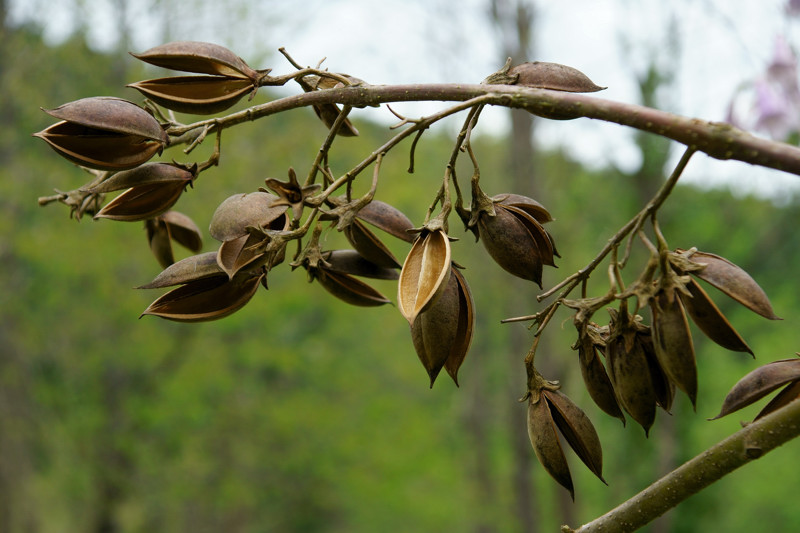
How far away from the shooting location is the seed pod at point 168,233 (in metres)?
1.41

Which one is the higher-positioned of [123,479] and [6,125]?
[6,125]

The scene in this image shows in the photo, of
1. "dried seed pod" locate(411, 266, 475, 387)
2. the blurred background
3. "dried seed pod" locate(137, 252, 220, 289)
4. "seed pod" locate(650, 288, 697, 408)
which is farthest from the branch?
the blurred background

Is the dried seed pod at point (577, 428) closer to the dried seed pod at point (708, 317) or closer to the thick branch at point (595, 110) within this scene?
the dried seed pod at point (708, 317)

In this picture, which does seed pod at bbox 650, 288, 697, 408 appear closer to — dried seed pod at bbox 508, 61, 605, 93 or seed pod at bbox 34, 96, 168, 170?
dried seed pod at bbox 508, 61, 605, 93

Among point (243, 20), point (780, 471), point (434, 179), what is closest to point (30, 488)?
point (243, 20)

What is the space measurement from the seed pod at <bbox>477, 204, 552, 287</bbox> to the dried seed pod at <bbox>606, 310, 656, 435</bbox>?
0.13 meters

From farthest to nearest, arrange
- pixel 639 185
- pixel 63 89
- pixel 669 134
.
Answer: pixel 639 185, pixel 63 89, pixel 669 134

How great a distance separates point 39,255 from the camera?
32.3 feet

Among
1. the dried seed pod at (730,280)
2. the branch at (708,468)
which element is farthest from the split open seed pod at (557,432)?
the dried seed pod at (730,280)

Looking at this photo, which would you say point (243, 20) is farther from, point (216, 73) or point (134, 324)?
point (216, 73)

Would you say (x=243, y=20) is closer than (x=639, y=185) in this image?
Yes

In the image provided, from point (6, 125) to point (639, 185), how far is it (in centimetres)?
938

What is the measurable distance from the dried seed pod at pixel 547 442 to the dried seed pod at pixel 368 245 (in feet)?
0.97

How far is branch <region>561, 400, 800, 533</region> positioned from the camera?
33.6 inches
